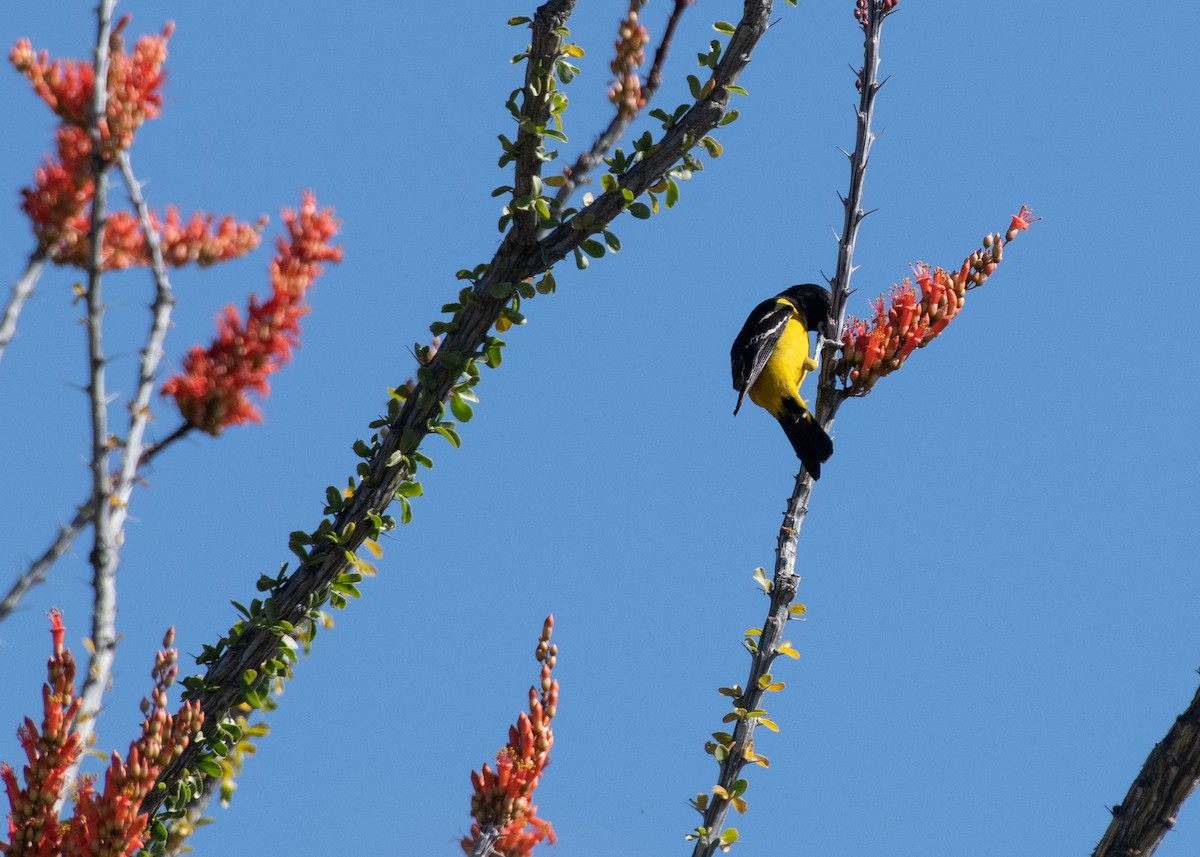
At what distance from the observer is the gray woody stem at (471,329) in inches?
160

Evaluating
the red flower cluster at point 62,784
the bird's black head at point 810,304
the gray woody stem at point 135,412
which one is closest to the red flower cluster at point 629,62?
the gray woody stem at point 135,412

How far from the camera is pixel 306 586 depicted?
13.4ft

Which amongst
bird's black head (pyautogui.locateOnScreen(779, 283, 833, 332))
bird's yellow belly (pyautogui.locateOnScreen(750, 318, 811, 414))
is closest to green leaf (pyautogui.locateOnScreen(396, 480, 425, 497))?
bird's yellow belly (pyautogui.locateOnScreen(750, 318, 811, 414))

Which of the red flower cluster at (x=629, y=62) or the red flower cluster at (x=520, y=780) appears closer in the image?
the red flower cluster at (x=520, y=780)

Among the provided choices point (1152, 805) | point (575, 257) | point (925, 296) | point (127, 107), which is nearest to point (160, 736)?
point (127, 107)

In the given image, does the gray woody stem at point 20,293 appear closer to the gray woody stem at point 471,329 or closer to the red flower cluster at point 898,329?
the gray woody stem at point 471,329

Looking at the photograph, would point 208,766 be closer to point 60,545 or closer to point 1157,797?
point 60,545

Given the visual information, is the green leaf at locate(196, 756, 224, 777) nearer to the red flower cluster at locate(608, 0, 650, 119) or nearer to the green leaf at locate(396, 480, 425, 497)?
the green leaf at locate(396, 480, 425, 497)

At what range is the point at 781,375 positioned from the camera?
747 cm

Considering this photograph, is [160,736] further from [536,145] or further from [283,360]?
[536,145]

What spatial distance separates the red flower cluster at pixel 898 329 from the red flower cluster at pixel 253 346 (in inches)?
79.9

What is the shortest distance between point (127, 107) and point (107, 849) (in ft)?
6.00

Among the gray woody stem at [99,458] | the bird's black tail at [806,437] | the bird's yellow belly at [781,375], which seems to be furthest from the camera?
the bird's yellow belly at [781,375]

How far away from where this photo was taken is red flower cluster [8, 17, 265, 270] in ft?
11.1
